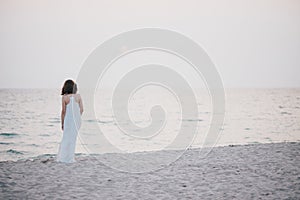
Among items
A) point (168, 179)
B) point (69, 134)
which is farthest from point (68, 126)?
point (168, 179)

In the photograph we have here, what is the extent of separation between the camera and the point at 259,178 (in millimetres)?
7328

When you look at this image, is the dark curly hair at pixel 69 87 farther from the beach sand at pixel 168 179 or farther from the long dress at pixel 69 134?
the beach sand at pixel 168 179

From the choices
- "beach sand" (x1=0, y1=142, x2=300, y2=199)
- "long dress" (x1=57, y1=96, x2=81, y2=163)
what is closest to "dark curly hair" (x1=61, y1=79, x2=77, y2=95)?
"long dress" (x1=57, y1=96, x2=81, y2=163)

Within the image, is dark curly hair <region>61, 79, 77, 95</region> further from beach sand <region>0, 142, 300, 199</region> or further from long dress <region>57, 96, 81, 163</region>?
beach sand <region>0, 142, 300, 199</region>

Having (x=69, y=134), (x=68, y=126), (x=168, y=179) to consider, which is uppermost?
(x=68, y=126)

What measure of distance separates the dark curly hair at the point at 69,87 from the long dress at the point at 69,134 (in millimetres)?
241

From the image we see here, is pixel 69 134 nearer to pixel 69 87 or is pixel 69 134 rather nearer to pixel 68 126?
pixel 68 126

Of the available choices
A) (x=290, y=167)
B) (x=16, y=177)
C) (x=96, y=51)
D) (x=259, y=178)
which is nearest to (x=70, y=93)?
(x=96, y=51)

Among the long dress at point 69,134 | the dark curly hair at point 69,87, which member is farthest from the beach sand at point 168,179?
the dark curly hair at point 69,87

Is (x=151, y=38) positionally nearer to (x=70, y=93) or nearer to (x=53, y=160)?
(x=70, y=93)

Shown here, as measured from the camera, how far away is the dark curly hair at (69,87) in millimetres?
9055

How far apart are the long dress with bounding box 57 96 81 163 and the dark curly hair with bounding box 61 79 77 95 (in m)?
0.24

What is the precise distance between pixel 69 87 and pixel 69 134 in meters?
1.39

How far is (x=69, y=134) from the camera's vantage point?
930 cm
